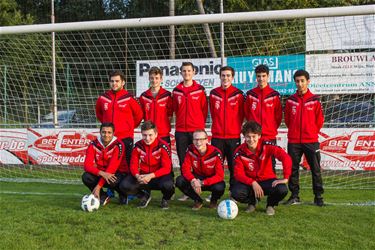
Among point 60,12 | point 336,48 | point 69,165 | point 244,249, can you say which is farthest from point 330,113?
point 60,12

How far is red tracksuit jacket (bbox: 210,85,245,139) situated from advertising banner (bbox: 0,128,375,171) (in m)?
3.32

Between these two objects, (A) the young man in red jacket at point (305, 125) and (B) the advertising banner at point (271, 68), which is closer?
(A) the young man in red jacket at point (305, 125)

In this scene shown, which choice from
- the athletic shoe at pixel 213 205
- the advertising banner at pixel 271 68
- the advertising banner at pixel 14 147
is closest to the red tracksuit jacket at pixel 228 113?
the athletic shoe at pixel 213 205

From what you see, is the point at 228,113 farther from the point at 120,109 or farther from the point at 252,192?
the point at 120,109

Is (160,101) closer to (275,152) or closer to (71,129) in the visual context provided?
(275,152)

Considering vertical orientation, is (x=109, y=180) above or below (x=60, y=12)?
below

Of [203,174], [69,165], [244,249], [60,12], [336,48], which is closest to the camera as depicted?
[244,249]

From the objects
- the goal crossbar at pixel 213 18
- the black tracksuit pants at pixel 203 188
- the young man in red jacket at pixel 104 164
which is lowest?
the black tracksuit pants at pixel 203 188

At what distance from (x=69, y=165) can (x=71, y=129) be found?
2.64 feet

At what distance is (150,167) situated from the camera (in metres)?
5.78

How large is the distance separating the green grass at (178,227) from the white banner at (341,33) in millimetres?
3697

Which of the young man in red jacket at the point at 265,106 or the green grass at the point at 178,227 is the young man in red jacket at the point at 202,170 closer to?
the green grass at the point at 178,227

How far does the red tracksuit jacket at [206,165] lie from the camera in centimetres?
550

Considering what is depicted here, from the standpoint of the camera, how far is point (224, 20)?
652 cm
